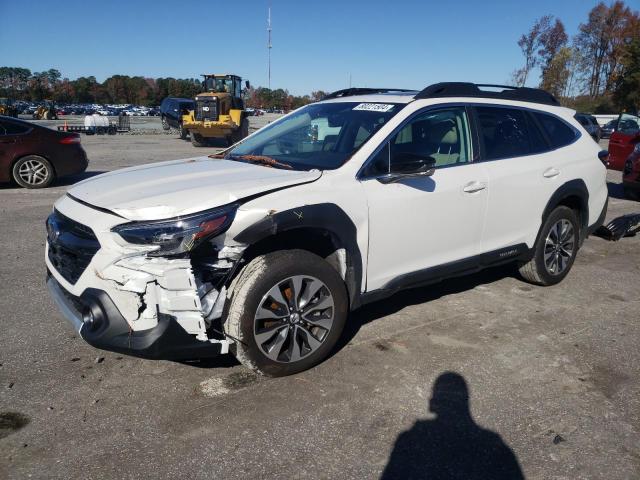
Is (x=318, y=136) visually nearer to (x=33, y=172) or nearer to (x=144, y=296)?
(x=144, y=296)

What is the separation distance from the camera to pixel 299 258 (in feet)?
10.3

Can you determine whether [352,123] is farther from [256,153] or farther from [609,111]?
[609,111]

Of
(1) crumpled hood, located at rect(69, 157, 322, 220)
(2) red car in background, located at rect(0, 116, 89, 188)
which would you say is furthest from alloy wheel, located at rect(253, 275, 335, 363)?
(2) red car in background, located at rect(0, 116, 89, 188)

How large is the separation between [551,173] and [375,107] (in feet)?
6.00

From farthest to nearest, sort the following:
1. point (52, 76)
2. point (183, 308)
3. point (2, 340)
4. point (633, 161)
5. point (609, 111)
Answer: point (52, 76) → point (609, 111) → point (633, 161) → point (2, 340) → point (183, 308)

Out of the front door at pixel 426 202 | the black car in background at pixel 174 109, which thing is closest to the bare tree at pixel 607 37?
the black car in background at pixel 174 109

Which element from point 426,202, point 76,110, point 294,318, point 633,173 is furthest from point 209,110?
point 76,110

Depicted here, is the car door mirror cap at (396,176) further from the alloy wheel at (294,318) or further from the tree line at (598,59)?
the tree line at (598,59)

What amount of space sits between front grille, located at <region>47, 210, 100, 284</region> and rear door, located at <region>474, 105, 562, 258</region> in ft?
9.56

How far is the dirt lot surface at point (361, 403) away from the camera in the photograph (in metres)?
2.55

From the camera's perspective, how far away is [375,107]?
Result: 13.2ft

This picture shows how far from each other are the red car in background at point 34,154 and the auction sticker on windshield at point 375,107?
323 inches

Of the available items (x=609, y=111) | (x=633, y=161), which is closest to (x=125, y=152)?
(x=633, y=161)

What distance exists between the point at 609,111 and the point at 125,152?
5696cm
